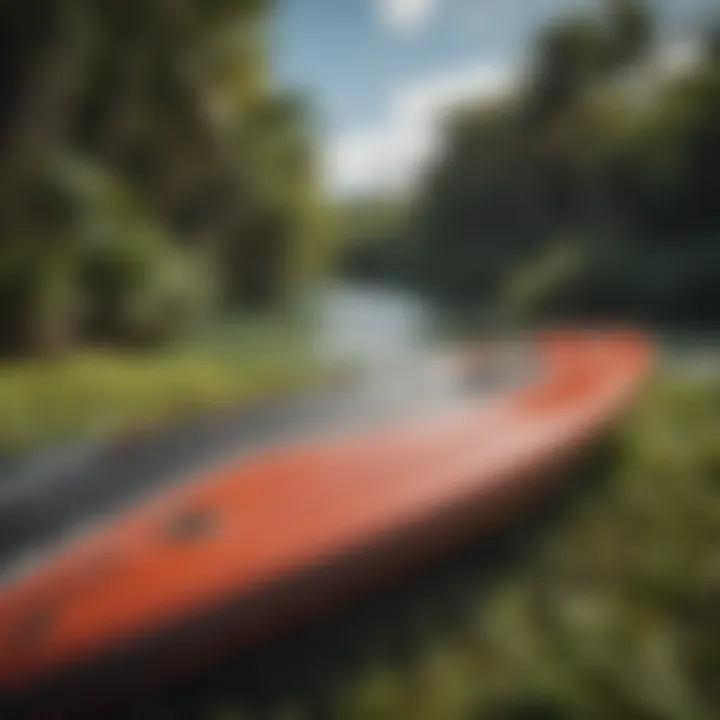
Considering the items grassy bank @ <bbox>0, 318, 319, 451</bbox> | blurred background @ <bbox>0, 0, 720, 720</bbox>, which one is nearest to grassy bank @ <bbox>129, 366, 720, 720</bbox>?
blurred background @ <bbox>0, 0, 720, 720</bbox>

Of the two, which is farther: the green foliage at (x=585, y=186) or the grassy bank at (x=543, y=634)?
the green foliage at (x=585, y=186)

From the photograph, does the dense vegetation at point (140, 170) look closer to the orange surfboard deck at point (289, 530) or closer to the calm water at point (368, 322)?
the calm water at point (368, 322)

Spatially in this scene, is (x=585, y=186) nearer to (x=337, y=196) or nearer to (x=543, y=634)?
(x=337, y=196)

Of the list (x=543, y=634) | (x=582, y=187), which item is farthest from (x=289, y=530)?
(x=582, y=187)

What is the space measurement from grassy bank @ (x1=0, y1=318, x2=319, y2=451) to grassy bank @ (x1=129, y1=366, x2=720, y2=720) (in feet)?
1.04

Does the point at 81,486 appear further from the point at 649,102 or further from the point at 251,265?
the point at 649,102

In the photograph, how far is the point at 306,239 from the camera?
969 millimetres

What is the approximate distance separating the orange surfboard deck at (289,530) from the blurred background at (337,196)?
0.08 meters

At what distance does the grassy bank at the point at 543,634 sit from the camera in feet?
2.31

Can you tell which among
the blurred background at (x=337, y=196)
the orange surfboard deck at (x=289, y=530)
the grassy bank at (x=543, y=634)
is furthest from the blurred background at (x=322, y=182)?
the grassy bank at (x=543, y=634)

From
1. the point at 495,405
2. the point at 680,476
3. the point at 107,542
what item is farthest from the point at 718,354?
the point at 107,542

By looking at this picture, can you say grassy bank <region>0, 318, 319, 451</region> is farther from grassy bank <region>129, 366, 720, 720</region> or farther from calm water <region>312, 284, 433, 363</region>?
grassy bank <region>129, 366, 720, 720</region>

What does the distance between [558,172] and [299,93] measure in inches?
12.9

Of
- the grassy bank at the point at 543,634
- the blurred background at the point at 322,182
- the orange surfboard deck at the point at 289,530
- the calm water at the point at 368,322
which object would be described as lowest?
the grassy bank at the point at 543,634
